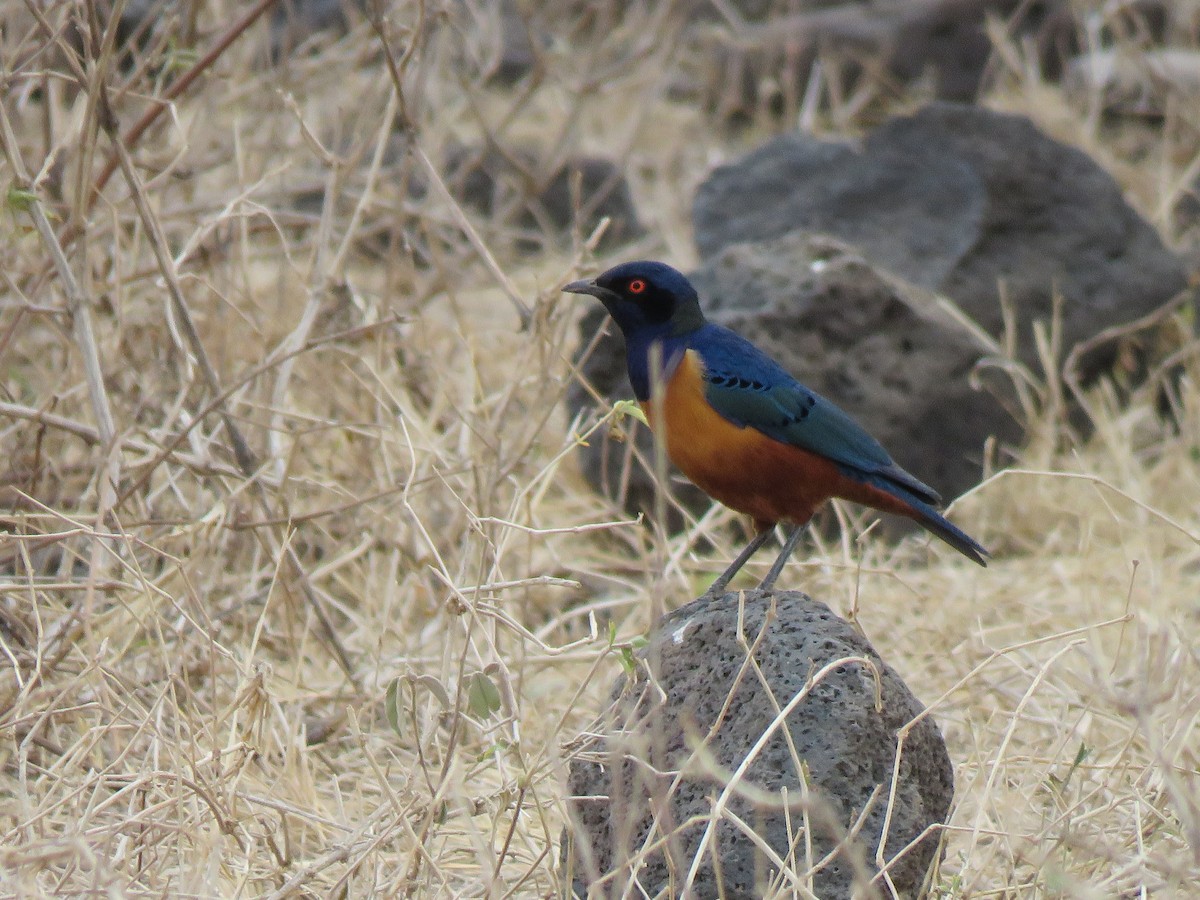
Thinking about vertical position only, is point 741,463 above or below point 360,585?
above

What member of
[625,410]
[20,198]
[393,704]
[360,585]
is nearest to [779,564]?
[625,410]

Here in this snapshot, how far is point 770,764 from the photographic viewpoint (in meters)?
2.95

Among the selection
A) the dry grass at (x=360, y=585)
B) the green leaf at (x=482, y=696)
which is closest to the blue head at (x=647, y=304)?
the dry grass at (x=360, y=585)

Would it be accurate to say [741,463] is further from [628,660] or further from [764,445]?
[628,660]

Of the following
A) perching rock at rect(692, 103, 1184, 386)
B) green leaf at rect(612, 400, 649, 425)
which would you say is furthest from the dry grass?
perching rock at rect(692, 103, 1184, 386)

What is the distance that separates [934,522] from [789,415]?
48 cm

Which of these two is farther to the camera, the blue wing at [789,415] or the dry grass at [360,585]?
the blue wing at [789,415]

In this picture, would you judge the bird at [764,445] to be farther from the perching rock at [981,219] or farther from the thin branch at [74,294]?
the perching rock at [981,219]

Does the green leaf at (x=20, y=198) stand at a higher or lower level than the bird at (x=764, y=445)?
higher

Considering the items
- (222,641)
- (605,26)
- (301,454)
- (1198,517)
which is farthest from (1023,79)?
(222,641)

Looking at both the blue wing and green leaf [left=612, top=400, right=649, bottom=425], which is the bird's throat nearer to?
the blue wing

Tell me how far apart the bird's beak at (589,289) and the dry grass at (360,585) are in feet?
0.88

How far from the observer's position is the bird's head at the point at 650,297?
416 centimetres

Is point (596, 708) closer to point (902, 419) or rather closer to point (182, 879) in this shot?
point (182, 879)
